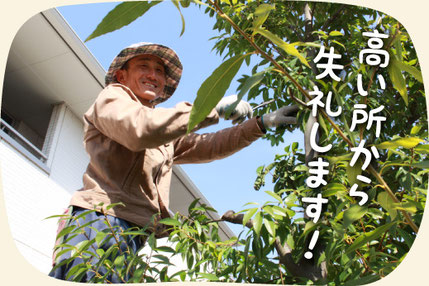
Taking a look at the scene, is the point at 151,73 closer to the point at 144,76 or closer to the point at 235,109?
the point at 144,76

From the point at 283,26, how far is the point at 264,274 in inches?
46.9

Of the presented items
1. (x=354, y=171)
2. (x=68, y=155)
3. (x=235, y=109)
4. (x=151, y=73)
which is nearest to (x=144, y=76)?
(x=151, y=73)

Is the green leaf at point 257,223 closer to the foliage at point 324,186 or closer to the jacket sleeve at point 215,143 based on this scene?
the foliage at point 324,186

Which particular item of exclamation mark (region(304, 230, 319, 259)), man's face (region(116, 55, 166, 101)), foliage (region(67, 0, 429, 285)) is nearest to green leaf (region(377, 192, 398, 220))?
foliage (region(67, 0, 429, 285))

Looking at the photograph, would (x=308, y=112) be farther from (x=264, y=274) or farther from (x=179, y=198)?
(x=179, y=198)

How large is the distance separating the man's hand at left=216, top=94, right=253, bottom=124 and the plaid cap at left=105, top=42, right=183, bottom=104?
265 millimetres

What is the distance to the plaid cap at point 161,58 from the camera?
4.35ft

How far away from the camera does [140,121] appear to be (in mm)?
971

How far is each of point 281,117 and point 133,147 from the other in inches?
19.5

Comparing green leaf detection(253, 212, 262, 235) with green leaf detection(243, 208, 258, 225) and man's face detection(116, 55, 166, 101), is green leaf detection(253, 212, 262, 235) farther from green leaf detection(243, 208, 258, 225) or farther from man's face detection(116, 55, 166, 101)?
man's face detection(116, 55, 166, 101)

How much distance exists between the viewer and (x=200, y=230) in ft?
3.01

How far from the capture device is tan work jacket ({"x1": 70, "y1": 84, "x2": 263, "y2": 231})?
3.15ft

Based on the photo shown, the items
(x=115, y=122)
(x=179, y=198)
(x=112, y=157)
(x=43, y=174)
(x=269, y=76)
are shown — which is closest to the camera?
(x=115, y=122)

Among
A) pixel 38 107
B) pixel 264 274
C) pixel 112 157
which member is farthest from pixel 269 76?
pixel 38 107
